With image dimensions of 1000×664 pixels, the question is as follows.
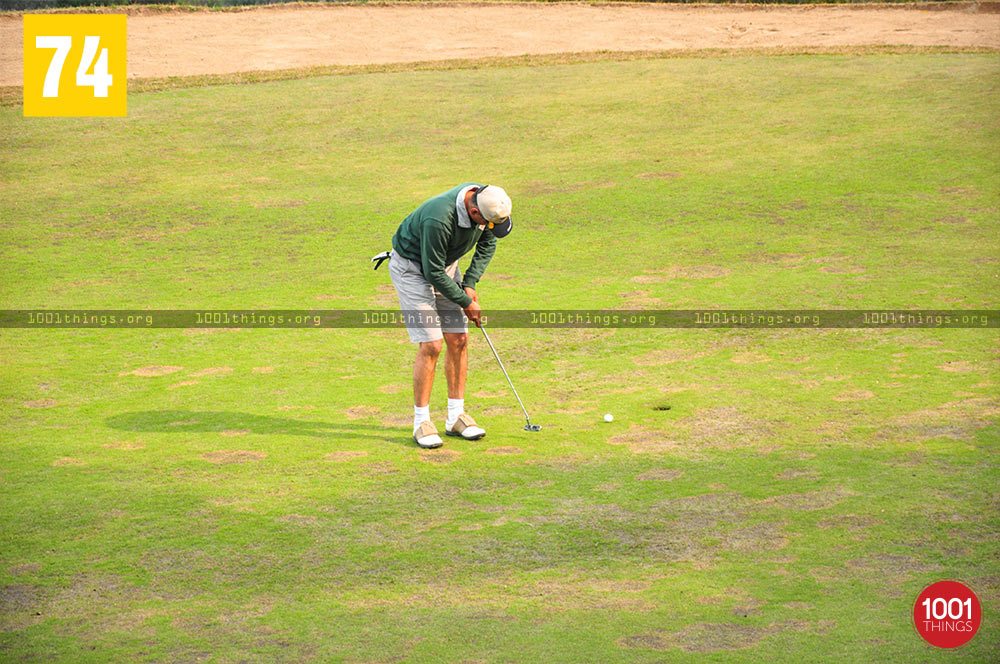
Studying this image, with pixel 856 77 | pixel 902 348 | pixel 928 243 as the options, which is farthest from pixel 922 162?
pixel 902 348

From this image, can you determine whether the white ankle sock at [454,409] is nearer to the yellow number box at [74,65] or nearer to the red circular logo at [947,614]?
the red circular logo at [947,614]

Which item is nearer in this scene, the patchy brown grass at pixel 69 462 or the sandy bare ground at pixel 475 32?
the patchy brown grass at pixel 69 462

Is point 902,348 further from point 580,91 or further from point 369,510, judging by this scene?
point 580,91

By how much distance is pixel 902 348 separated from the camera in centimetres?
884

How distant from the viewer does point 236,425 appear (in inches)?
300

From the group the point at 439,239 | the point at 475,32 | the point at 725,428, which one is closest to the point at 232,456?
the point at 439,239

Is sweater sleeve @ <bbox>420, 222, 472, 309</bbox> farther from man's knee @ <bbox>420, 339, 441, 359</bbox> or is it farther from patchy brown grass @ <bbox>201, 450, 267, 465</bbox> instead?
patchy brown grass @ <bbox>201, 450, 267, 465</bbox>

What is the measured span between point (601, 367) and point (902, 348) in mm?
2518

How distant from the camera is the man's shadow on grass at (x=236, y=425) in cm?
741

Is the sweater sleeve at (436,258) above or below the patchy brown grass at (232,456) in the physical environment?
above

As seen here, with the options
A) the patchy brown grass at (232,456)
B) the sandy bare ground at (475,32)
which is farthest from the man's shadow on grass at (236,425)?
the sandy bare ground at (475,32)

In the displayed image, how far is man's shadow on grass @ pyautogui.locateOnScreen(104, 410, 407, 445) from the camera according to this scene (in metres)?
7.41

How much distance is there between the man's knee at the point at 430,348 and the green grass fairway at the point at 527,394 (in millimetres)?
612

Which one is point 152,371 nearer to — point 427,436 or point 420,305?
point 420,305
